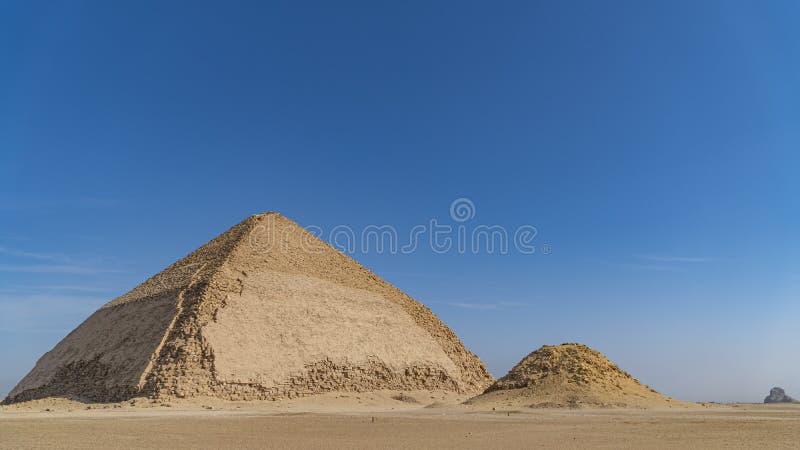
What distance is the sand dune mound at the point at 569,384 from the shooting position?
25.0 m

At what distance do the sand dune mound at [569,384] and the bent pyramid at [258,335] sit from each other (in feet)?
34.8

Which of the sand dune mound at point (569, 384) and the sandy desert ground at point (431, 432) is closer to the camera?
the sandy desert ground at point (431, 432)

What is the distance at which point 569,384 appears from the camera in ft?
86.3

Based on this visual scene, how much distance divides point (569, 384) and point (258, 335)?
1741cm

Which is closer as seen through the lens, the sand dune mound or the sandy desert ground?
the sandy desert ground

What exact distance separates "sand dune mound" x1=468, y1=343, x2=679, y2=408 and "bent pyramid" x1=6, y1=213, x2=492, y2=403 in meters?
10.6

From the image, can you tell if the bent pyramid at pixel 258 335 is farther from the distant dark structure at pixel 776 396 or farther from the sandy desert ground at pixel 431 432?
the distant dark structure at pixel 776 396

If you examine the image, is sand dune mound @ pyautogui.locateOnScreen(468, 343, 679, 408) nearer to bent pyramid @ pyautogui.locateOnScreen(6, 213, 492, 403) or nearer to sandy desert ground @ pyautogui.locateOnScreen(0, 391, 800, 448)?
sandy desert ground @ pyautogui.locateOnScreen(0, 391, 800, 448)

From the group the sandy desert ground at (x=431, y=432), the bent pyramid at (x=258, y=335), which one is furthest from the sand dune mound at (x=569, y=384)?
the bent pyramid at (x=258, y=335)

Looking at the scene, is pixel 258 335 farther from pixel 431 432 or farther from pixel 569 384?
pixel 431 432

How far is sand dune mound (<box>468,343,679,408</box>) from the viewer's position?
25.0 m

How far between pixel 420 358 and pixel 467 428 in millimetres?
23661

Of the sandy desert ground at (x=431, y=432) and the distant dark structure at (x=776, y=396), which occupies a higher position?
the distant dark structure at (x=776, y=396)

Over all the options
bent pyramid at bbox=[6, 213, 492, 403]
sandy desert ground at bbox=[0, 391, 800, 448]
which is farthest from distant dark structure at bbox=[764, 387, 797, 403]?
sandy desert ground at bbox=[0, 391, 800, 448]
